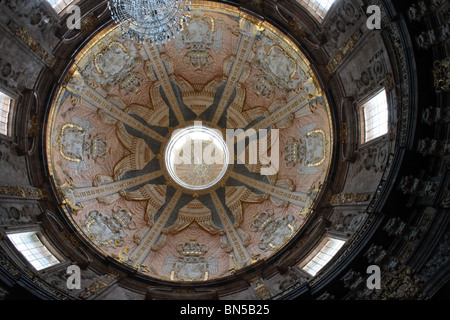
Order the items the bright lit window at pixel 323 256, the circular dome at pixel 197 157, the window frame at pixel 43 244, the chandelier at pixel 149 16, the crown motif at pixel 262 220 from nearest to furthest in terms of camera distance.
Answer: the chandelier at pixel 149 16 → the window frame at pixel 43 244 → the bright lit window at pixel 323 256 → the crown motif at pixel 262 220 → the circular dome at pixel 197 157

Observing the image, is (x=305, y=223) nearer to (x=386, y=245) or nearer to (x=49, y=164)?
(x=386, y=245)

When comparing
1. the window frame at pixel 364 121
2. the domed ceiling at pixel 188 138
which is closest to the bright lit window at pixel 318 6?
the domed ceiling at pixel 188 138

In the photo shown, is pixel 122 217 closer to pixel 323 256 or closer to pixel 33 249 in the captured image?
pixel 33 249

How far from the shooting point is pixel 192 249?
19594 millimetres

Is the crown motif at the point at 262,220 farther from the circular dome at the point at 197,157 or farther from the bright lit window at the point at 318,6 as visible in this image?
the bright lit window at the point at 318,6

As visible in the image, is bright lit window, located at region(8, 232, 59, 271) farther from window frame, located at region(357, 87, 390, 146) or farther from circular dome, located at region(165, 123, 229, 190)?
window frame, located at region(357, 87, 390, 146)

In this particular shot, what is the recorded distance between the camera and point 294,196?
60.1ft

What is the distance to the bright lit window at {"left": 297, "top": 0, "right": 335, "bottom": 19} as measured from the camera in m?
14.4

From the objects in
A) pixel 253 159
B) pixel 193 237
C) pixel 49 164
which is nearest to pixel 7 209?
pixel 49 164

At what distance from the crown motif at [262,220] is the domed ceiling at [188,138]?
0.22ft

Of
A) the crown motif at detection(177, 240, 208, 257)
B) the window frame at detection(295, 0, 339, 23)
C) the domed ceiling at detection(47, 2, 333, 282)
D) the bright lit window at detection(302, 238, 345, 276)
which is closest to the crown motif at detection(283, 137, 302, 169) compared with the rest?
the domed ceiling at detection(47, 2, 333, 282)

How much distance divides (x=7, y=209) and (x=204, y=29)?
37.8 feet

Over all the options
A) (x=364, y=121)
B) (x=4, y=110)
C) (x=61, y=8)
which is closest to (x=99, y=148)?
(x=4, y=110)

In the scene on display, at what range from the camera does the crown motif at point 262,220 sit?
62.8ft
